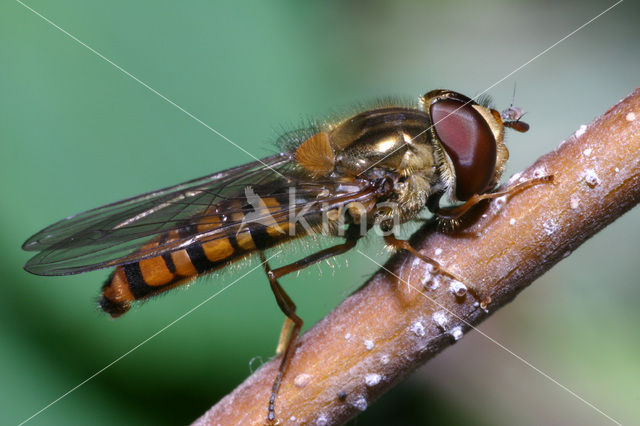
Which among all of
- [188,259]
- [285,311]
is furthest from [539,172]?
[188,259]

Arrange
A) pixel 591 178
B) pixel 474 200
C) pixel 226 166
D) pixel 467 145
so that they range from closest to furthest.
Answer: pixel 591 178, pixel 474 200, pixel 467 145, pixel 226 166

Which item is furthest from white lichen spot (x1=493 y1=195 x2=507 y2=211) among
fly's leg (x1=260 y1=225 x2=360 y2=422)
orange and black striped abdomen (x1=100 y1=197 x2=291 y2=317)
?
orange and black striped abdomen (x1=100 y1=197 x2=291 y2=317)

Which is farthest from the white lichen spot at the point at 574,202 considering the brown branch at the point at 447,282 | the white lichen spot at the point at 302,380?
the white lichen spot at the point at 302,380

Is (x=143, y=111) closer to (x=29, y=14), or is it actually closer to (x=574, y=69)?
(x=29, y=14)

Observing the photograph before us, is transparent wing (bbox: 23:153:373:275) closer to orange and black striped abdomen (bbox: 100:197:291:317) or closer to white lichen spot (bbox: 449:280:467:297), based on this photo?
orange and black striped abdomen (bbox: 100:197:291:317)

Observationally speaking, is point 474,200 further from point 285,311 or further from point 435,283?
point 285,311

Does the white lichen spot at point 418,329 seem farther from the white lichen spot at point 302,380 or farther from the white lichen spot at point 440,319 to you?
the white lichen spot at point 302,380

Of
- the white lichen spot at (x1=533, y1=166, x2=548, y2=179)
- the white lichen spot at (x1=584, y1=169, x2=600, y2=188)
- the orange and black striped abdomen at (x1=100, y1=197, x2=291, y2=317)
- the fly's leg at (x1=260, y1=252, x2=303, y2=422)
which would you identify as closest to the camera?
the white lichen spot at (x1=584, y1=169, x2=600, y2=188)
